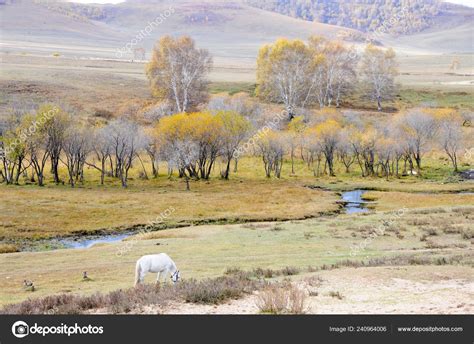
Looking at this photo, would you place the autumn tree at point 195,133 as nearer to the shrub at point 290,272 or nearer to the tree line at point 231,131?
the tree line at point 231,131

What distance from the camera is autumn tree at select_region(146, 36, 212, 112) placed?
107m

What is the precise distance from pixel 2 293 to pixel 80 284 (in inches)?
115

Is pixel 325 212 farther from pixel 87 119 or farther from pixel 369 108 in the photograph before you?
pixel 369 108

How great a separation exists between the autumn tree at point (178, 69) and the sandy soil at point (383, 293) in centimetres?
8932

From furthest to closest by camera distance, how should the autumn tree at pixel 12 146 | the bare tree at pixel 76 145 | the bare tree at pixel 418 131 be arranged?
the bare tree at pixel 418 131 → the bare tree at pixel 76 145 → the autumn tree at pixel 12 146

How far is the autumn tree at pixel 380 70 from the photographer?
428 feet

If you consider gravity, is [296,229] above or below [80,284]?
below

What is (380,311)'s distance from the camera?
13.5 metres

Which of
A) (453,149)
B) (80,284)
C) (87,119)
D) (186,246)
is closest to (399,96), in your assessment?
(453,149)

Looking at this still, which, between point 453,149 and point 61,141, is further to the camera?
Result: point 453,149

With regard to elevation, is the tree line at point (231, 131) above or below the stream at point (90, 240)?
above

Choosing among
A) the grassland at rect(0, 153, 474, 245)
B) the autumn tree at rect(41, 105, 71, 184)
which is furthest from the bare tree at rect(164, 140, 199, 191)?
the autumn tree at rect(41, 105, 71, 184)

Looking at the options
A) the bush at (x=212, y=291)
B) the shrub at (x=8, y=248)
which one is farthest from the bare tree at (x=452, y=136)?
the bush at (x=212, y=291)

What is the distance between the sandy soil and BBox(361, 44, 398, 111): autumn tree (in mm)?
114310
